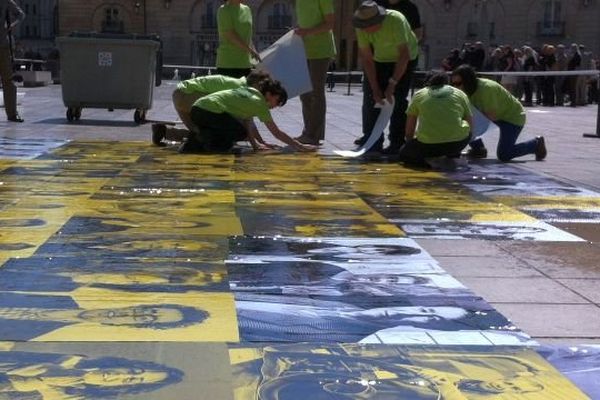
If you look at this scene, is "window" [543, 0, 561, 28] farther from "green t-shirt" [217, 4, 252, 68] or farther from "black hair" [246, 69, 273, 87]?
"black hair" [246, 69, 273, 87]

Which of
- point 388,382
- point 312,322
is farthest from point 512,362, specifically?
point 312,322

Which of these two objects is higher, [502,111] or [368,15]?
[368,15]

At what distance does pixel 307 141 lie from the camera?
9680mm

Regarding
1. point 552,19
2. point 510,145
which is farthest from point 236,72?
point 552,19

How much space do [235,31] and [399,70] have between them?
187cm

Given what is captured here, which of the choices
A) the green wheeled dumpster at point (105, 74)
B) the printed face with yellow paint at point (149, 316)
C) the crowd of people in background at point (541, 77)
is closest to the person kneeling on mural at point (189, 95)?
the green wheeled dumpster at point (105, 74)

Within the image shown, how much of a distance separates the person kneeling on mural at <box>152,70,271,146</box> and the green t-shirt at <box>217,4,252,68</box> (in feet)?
1.47

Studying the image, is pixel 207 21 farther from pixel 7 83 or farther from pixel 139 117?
pixel 7 83

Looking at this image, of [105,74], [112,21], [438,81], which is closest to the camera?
[438,81]

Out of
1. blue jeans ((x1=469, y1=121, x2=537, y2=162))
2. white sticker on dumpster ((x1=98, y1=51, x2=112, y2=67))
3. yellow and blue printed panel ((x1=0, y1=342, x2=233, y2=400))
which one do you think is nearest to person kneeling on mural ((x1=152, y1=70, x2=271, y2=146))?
blue jeans ((x1=469, y1=121, x2=537, y2=162))

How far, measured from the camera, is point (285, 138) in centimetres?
847

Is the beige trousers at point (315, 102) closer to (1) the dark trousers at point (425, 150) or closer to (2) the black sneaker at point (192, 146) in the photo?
(2) the black sneaker at point (192, 146)

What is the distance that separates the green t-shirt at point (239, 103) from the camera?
26.7ft

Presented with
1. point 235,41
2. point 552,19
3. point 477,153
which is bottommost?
point 477,153
